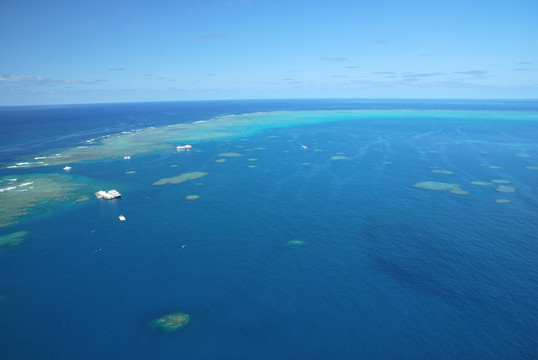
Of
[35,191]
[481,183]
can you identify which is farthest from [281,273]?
[35,191]

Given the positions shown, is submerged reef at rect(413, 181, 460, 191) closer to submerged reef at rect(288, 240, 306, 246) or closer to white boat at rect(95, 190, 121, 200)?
submerged reef at rect(288, 240, 306, 246)

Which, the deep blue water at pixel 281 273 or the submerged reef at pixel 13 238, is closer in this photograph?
the deep blue water at pixel 281 273

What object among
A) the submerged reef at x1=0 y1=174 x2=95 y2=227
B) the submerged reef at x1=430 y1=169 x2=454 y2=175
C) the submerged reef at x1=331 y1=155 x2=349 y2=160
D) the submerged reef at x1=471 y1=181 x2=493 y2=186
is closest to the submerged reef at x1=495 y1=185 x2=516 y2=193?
the submerged reef at x1=471 y1=181 x2=493 y2=186

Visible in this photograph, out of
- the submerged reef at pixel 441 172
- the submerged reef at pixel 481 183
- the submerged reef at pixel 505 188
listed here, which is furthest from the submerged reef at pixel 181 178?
the submerged reef at pixel 505 188

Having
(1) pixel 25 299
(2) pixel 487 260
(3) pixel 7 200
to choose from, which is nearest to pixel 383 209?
(2) pixel 487 260

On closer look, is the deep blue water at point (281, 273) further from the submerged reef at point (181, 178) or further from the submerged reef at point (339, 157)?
the submerged reef at point (339, 157)

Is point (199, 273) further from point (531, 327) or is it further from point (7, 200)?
point (7, 200)

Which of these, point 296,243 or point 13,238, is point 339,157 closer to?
point 296,243
